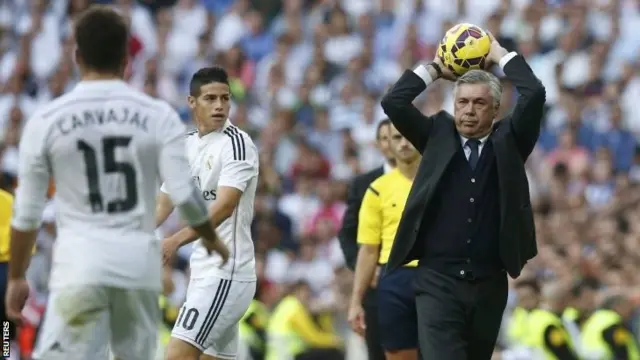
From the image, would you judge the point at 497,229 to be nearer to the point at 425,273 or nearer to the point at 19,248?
A: the point at 425,273

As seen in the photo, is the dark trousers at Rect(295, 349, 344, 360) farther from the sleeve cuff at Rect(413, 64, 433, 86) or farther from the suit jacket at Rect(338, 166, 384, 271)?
the suit jacket at Rect(338, 166, 384, 271)

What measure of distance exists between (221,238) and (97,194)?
2540 millimetres

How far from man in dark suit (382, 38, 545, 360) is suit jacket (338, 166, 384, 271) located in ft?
8.93

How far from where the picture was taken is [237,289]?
1026 cm

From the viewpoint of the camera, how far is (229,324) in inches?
405

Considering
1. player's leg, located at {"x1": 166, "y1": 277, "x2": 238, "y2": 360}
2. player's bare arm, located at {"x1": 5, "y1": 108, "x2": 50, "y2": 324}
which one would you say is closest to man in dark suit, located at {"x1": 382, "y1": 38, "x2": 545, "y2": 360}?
player's leg, located at {"x1": 166, "y1": 277, "x2": 238, "y2": 360}

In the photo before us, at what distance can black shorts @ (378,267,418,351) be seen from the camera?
A: 452 inches

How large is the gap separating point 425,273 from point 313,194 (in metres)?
10.2

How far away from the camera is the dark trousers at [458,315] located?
9680 mm

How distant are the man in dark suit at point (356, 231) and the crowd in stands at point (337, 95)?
13.6 ft

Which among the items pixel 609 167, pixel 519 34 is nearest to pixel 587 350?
pixel 609 167

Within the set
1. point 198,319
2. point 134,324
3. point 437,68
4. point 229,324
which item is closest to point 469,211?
point 437,68

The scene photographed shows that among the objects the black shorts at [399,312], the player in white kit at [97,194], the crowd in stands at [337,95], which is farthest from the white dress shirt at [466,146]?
the crowd in stands at [337,95]

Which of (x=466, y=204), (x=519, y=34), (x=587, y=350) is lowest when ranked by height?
(x=587, y=350)
